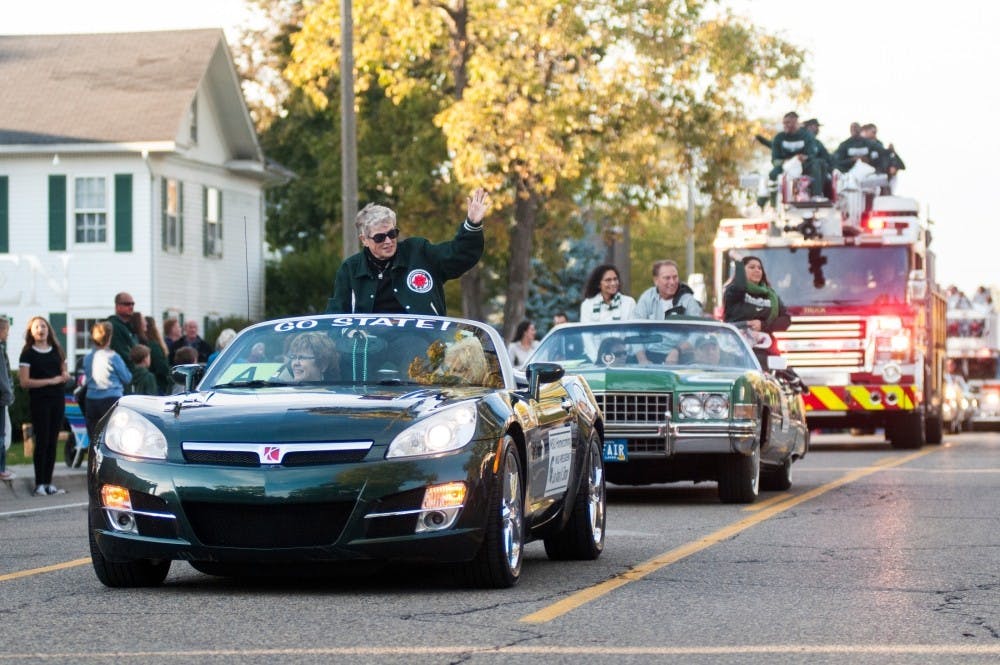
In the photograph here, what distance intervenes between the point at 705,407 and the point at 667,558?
451cm

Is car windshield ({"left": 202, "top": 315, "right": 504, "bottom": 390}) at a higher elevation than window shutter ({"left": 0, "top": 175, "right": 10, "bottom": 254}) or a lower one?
lower

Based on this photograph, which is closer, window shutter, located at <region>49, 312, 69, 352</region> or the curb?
the curb

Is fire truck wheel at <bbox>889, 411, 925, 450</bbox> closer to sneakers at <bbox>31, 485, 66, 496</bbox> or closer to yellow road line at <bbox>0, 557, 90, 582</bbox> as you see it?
sneakers at <bbox>31, 485, 66, 496</bbox>

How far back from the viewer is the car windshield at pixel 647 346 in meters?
16.5

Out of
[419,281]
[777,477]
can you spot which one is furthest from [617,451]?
[419,281]

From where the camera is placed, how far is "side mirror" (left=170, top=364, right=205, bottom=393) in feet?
33.1

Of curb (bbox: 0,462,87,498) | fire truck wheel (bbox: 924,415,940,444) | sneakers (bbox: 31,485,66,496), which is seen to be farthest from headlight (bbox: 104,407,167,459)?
fire truck wheel (bbox: 924,415,940,444)

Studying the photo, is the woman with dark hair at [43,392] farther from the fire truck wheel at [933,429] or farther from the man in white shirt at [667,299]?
the fire truck wheel at [933,429]

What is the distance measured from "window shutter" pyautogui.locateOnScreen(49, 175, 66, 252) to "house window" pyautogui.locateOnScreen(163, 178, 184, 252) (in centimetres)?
204

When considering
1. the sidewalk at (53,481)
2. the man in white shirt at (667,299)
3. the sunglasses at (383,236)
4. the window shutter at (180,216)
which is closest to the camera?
the sunglasses at (383,236)

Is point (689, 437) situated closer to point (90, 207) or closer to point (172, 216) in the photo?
point (90, 207)

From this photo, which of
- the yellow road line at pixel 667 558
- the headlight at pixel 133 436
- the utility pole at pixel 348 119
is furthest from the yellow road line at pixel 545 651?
the utility pole at pixel 348 119

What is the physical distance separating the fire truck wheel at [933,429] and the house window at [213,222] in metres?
20.1

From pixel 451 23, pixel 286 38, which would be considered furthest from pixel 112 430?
pixel 286 38
